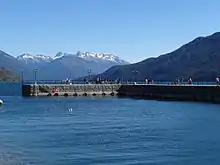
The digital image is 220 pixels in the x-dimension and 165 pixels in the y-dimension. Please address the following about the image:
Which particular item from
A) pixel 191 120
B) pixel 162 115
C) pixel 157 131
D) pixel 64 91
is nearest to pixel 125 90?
pixel 64 91

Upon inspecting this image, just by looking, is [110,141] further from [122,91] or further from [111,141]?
[122,91]

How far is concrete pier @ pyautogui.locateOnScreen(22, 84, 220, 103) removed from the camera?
326 feet

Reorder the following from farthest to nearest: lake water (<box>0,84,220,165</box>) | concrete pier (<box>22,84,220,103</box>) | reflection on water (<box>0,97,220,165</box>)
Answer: concrete pier (<box>22,84,220,103</box>), reflection on water (<box>0,97,220,165</box>), lake water (<box>0,84,220,165</box>)

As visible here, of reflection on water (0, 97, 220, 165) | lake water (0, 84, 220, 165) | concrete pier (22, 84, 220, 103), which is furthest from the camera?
concrete pier (22, 84, 220, 103)

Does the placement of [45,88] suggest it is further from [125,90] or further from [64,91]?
[125,90]

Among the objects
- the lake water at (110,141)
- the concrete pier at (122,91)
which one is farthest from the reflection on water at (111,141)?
the concrete pier at (122,91)

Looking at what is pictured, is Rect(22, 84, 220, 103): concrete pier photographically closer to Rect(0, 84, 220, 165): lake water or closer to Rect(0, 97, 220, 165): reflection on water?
Rect(0, 97, 220, 165): reflection on water

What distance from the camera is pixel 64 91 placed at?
11838 cm

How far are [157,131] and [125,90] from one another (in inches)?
3156

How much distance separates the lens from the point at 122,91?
126 m

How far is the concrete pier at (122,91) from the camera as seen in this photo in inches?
3914

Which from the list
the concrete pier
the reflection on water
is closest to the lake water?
the reflection on water

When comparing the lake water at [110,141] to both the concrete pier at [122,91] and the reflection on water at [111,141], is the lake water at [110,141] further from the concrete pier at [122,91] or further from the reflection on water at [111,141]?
the concrete pier at [122,91]

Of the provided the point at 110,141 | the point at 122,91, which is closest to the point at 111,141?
the point at 110,141
